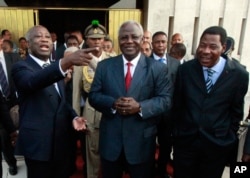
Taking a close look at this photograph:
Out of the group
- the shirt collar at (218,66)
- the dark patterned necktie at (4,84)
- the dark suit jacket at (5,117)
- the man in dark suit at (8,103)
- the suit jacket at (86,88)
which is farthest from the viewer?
the dark patterned necktie at (4,84)

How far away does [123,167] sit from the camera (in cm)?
228

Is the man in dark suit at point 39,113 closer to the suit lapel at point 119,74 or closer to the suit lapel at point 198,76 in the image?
the suit lapel at point 119,74

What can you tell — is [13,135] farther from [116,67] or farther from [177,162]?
[177,162]

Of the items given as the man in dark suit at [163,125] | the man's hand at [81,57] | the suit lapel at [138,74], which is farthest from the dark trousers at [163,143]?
the man's hand at [81,57]

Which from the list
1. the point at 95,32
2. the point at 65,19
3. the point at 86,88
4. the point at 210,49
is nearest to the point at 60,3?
the point at 65,19

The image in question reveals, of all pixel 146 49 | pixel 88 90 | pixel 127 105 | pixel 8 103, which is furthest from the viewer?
pixel 146 49

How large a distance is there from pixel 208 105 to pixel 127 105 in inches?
28.2

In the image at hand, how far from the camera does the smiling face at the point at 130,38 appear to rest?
6.68 ft

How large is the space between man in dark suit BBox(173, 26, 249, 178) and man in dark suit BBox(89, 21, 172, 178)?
0.76 feet

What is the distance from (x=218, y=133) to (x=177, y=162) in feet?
1.62

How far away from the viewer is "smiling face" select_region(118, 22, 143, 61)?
204 centimetres

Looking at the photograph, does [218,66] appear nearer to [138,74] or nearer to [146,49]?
[138,74]

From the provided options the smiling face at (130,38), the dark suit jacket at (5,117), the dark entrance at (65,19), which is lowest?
the dark suit jacket at (5,117)

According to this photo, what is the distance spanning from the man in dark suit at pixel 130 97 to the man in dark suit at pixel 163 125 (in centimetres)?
78
